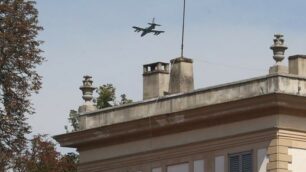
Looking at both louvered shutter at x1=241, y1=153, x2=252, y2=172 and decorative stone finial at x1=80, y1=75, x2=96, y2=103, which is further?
decorative stone finial at x1=80, y1=75, x2=96, y2=103

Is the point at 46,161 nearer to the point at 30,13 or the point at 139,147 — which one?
the point at 30,13

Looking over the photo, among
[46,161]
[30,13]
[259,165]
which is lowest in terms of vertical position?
[259,165]

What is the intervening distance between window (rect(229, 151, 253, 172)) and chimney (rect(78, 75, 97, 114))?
808cm

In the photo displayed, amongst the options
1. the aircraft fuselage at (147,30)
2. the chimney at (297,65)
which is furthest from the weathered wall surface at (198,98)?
the aircraft fuselage at (147,30)

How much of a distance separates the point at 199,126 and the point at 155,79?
4313 mm

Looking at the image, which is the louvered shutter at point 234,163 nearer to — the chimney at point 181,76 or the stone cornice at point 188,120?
the stone cornice at point 188,120

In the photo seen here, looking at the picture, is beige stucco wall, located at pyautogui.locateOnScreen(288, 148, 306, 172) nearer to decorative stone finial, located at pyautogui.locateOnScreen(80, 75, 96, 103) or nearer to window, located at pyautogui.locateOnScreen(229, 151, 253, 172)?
window, located at pyautogui.locateOnScreen(229, 151, 253, 172)

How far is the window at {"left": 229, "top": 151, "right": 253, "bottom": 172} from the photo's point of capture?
6531 centimetres

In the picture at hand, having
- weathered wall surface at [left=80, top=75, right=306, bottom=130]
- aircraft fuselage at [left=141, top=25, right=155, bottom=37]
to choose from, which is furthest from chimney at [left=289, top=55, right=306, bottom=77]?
aircraft fuselage at [left=141, top=25, right=155, bottom=37]

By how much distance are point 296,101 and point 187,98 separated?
15.7ft

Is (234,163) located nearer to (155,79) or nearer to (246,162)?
(246,162)

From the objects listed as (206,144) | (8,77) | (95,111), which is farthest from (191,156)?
(8,77)

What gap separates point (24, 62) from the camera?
269 feet

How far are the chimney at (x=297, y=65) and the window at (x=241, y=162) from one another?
323 cm
